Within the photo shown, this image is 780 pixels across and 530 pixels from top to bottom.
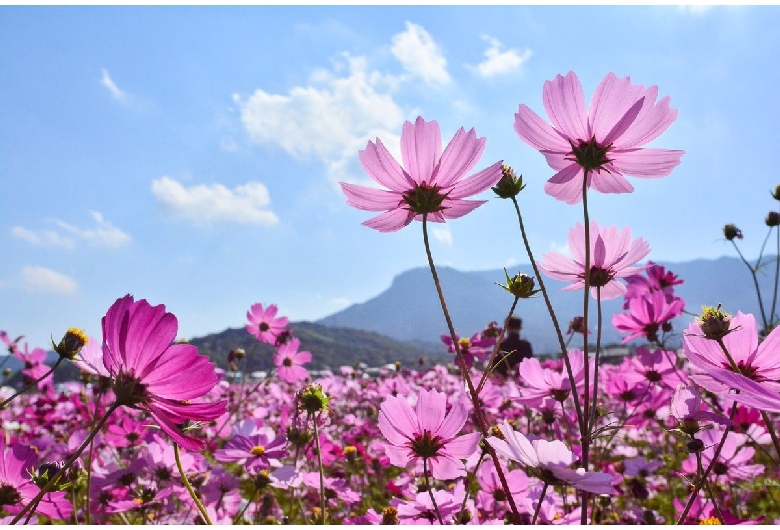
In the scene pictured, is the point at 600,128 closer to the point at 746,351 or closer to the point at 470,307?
the point at 746,351

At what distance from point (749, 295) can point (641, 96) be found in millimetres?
181682

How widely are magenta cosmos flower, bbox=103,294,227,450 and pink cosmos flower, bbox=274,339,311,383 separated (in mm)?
1741

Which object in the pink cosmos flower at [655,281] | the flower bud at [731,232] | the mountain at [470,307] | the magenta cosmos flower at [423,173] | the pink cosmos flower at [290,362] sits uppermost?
the mountain at [470,307]

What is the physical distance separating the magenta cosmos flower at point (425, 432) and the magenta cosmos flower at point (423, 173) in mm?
284

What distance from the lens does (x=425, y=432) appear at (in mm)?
768

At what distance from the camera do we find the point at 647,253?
0.76 m

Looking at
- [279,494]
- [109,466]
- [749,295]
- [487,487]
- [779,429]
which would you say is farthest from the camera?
[749,295]

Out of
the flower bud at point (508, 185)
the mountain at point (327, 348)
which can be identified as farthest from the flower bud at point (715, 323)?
the mountain at point (327, 348)

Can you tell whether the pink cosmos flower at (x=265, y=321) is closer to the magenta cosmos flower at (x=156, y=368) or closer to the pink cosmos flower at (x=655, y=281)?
the pink cosmos flower at (x=655, y=281)

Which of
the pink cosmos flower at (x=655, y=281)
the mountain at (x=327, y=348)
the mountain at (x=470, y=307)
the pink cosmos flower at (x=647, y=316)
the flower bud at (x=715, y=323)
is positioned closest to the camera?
the flower bud at (x=715, y=323)

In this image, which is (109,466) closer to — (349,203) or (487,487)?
(487,487)

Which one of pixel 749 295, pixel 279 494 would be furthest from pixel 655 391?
pixel 749 295

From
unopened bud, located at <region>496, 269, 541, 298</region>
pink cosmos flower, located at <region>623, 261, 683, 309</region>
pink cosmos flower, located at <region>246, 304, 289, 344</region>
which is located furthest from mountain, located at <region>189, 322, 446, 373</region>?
unopened bud, located at <region>496, 269, 541, 298</region>

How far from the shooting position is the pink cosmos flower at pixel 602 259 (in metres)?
0.77
